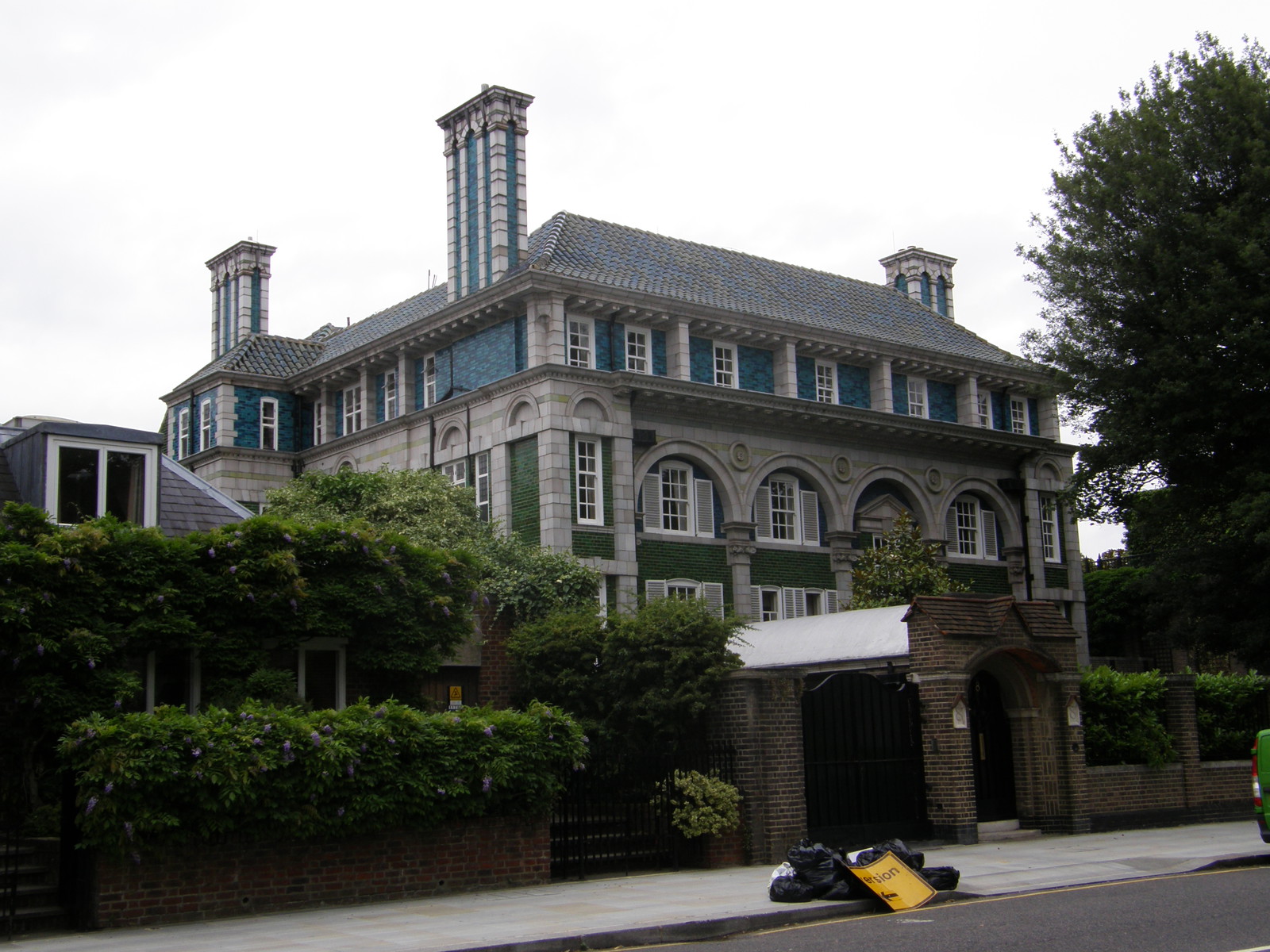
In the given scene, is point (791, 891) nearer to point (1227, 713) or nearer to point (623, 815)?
point (623, 815)

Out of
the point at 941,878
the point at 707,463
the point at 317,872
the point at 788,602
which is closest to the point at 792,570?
the point at 788,602

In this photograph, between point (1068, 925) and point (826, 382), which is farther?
point (826, 382)

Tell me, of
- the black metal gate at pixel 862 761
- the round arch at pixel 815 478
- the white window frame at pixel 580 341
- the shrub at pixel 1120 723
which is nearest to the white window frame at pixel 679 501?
the round arch at pixel 815 478

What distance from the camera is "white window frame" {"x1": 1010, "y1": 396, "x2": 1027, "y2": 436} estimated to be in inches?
1752

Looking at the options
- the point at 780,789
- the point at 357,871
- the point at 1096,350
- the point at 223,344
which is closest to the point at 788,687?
the point at 780,789

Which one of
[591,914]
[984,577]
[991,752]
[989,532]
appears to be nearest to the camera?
[591,914]

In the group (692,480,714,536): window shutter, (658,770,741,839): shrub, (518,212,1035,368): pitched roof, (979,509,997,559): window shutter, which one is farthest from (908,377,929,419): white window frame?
(658,770,741,839): shrub

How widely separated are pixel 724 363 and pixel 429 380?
26.8 feet

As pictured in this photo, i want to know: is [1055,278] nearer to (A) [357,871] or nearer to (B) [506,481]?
(B) [506,481]

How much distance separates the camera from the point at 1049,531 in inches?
1736

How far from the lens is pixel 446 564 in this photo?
1936 cm

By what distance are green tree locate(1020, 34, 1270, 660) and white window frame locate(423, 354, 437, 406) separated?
15874 mm

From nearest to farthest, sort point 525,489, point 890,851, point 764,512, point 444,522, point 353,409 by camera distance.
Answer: point 890,851 → point 444,522 → point 525,489 → point 764,512 → point 353,409

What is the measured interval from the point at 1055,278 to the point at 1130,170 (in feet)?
9.20
